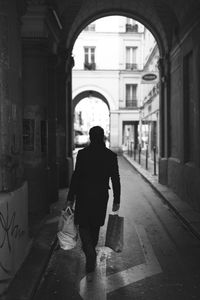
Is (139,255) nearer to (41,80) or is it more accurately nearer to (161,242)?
(161,242)

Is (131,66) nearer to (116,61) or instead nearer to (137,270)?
(116,61)

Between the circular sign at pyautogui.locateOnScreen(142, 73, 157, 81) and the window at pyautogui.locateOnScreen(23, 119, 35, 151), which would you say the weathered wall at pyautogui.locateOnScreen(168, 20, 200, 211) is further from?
the circular sign at pyautogui.locateOnScreen(142, 73, 157, 81)

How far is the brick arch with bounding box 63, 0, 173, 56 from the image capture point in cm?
1301

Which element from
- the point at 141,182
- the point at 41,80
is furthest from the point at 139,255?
the point at 141,182

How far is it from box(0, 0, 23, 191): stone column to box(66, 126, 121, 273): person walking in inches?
30.8

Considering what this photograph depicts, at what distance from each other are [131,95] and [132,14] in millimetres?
25771

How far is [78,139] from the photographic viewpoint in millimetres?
51062

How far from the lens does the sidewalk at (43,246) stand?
14.9ft

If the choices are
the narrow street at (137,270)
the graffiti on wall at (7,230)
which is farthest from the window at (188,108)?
the graffiti on wall at (7,230)

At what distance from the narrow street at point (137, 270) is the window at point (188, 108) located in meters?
2.63

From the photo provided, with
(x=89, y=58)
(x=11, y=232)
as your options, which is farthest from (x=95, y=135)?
(x=89, y=58)

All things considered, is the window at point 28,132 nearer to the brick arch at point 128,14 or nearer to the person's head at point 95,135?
the person's head at point 95,135

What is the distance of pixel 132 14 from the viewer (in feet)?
47.0

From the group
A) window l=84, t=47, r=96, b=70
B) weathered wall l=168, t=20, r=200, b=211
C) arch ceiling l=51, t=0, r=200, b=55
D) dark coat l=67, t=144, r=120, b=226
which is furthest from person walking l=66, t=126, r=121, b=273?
window l=84, t=47, r=96, b=70
